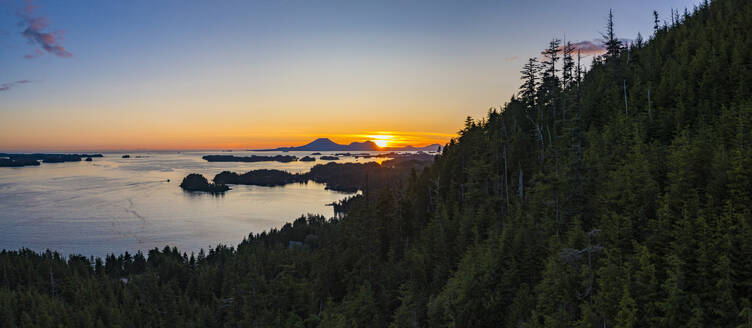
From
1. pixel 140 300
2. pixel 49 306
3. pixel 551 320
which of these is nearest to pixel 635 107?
pixel 551 320

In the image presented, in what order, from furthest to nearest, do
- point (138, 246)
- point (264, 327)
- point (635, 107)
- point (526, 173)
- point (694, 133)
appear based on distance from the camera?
point (138, 246) → point (264, 327) → point (526, 173) → point (635, 107) → point (694, 133)

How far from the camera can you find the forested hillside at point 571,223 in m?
24.0

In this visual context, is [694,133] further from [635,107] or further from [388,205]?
[388,205]

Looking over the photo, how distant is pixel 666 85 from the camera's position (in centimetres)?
4919

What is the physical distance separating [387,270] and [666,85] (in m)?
45.1

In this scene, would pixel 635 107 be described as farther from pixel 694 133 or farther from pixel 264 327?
pixel 264 327

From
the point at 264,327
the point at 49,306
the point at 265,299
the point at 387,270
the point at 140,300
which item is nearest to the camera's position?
the point at 387,270

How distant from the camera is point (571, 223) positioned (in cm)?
3556

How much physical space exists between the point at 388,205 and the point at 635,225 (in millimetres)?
48188

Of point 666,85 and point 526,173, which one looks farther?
point 526,173

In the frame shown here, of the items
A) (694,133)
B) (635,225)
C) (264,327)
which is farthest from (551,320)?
(264,327)

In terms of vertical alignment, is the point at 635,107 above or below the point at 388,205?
above

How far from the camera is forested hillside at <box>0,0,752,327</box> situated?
2397 centimetres

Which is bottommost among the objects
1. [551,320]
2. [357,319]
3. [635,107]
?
[357,319]
